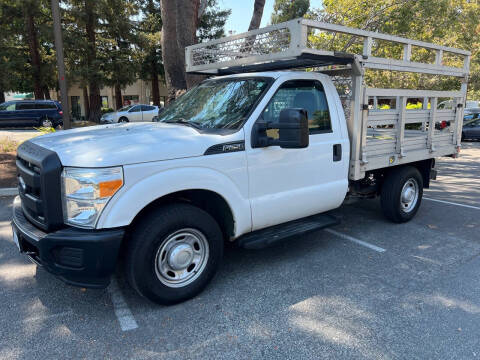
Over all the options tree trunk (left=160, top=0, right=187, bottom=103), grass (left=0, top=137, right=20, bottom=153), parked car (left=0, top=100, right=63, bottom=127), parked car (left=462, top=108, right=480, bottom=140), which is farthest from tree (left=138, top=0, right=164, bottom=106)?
parked car (left=462, top=108, right=480, bottom=140)

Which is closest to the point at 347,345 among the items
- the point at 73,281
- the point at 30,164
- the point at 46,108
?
the point at 73,281

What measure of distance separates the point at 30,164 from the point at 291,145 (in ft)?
7.47

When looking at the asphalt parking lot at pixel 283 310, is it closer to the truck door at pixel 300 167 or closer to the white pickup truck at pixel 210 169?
the white pickup truck at pixel 210 169

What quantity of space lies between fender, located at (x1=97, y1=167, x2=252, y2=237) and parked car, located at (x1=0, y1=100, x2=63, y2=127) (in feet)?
71.3

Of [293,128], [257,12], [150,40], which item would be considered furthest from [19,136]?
[293,128]

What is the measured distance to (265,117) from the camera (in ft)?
12.5

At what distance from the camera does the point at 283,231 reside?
405cm

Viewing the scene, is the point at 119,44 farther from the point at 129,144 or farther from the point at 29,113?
the point at 129,144

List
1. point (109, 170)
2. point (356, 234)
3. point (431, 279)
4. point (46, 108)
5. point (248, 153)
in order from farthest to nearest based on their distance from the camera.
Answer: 1. point (46, 108)
2. point (356, 234)
3. point (431, 279)
4. point (248, 153)
5. point (109, 170)

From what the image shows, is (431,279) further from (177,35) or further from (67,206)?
(177,35)

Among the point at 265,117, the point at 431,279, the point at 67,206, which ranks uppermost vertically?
the point at 265,117

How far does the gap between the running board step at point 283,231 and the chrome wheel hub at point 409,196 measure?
1.69 metres

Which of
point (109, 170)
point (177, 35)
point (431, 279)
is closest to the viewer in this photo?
point (109, 170)

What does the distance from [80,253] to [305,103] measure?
2.77 meters
